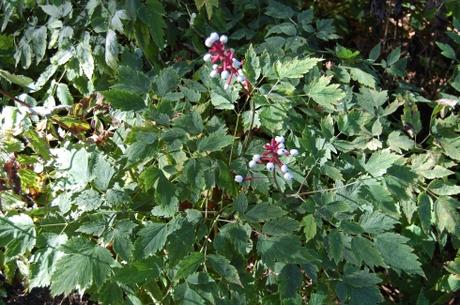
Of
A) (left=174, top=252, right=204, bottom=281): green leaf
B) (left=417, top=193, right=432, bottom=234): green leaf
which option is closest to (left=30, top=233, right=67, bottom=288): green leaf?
(left=174, top=252, right=204, bottom=281): green leaf

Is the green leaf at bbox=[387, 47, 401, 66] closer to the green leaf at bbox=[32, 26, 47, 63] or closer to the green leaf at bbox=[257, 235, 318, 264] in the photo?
the green leaf at bbox=[257, 235, 318, 264]

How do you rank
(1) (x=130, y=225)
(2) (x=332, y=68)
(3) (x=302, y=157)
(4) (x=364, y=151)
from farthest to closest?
(2) (x=332, y=68), (4) (x=364, y=151), (3) (x=302, y=157), (1) (x=130, y=225)

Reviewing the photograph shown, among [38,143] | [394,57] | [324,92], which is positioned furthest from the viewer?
[394,57]

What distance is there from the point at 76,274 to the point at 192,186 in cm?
38

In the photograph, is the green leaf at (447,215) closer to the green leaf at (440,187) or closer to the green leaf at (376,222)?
the green leaf at (440,187)

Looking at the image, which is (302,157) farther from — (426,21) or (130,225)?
(426,21)

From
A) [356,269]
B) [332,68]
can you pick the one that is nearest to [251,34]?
[332,68]

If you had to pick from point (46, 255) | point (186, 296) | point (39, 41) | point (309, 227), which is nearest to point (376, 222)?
point (309, 227)

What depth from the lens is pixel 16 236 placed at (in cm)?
163

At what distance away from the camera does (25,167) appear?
2.03 m

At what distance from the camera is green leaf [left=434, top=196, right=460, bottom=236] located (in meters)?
1.75

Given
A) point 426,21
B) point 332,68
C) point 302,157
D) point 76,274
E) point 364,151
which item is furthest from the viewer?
point 426,21

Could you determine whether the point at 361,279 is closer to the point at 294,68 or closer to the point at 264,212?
the point at 264,212

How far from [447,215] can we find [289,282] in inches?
22.1
